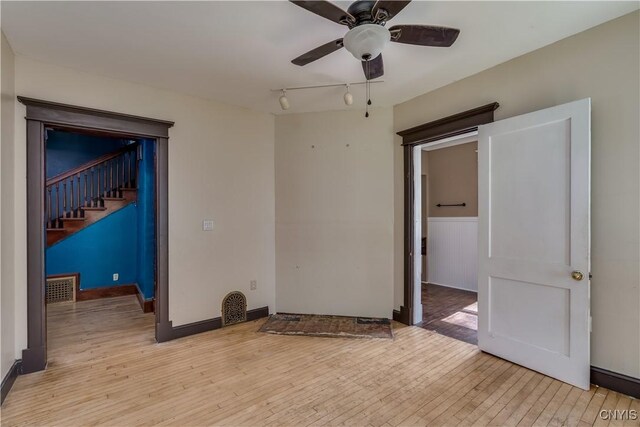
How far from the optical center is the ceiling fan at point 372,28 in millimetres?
1644

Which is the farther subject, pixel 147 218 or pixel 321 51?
pixel 147 218

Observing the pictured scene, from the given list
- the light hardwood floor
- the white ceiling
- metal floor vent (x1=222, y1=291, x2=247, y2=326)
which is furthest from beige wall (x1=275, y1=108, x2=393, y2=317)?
the white ceiling

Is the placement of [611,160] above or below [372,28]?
below

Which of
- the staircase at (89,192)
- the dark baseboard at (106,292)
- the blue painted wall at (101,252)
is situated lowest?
the dark baseboard at (106,292)

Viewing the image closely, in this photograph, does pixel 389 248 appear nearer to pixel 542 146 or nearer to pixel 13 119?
pixel 542 146

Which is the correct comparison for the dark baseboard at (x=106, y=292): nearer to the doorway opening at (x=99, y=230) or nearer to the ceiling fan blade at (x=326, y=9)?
the doorway opening at (x=99, y=230)

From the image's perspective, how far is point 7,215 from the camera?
2332mm

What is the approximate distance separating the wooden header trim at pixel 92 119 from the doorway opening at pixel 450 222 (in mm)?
3924

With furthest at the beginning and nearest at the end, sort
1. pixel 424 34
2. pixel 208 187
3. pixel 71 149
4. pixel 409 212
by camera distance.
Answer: pixel 71 149 < pixel 409 212 < pixel 208 187 < pixel 424 34

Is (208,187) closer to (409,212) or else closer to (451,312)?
(409,212)

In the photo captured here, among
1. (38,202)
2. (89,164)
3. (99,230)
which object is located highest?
(89,164)

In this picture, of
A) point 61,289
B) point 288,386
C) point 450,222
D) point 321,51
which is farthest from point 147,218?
point 450,222

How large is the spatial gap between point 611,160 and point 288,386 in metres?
3.00

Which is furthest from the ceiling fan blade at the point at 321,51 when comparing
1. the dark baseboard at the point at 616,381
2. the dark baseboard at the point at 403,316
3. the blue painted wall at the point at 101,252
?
the blue painted wall at the point at 101,252
